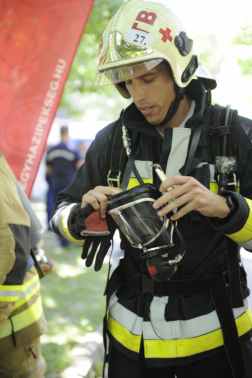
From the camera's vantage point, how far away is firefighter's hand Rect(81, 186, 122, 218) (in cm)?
166

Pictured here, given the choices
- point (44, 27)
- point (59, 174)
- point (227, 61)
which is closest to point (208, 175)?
point (44, 27)

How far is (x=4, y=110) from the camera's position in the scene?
3.37m

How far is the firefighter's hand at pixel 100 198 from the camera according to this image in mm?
1661

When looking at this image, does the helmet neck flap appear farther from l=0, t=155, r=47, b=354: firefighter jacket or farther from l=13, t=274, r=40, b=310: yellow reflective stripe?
l=13, t=274, r=40, b=310: yellow reflective stripe

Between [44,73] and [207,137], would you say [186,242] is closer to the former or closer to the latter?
[207,137]

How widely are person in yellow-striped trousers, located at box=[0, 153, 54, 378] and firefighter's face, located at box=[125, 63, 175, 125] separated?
906mm

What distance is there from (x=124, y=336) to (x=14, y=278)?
2.27 ft

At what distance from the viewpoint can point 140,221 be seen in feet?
4.82

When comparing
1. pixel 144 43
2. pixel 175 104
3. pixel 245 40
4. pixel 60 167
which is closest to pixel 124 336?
pixel 175 104

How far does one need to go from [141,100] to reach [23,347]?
162 centimetres

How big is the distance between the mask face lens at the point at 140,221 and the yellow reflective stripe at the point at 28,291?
39.4 inches

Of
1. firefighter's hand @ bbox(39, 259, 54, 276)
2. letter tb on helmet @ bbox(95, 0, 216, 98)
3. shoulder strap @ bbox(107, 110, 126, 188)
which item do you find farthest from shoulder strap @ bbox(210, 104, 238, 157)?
firefighter's hand @ bbox(39, 259, 54, 276)

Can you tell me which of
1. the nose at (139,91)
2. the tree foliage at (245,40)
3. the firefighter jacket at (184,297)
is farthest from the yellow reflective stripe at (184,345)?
the tree foliage at (245,40)

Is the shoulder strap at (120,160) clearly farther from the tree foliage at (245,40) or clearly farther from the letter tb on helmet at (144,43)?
the tree foliage at (245,40)
